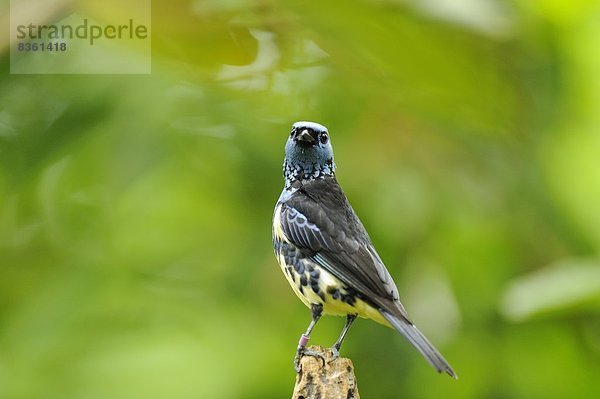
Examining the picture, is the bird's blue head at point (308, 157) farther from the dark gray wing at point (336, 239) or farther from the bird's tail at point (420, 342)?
the bird's tail at point (420, 342)

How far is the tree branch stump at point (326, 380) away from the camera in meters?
3.04

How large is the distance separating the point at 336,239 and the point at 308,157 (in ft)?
1.65

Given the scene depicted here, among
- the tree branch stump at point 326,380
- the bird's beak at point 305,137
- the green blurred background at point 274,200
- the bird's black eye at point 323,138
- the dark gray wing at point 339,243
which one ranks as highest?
the bird's beak at point 305,137

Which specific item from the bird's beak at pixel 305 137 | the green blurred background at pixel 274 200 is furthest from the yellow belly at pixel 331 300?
the green blurred background at pixel 274 200

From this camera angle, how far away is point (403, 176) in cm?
560

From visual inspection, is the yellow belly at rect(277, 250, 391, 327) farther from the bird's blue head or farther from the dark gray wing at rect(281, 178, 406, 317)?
the bird's blue head

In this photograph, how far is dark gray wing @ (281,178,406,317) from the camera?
12.4 feet

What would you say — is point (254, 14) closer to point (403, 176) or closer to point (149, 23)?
point (149, 23)

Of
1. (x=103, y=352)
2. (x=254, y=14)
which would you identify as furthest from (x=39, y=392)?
(x=254, y=14)

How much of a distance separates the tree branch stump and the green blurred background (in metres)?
1.60

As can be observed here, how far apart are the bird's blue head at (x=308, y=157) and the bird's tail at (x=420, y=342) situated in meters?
0.83

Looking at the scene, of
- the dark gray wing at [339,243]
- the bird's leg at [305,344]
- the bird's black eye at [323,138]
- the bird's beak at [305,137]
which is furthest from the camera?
the bird's black eye at [323,138]

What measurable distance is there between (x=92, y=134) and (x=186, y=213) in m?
0.72

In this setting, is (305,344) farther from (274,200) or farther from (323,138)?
(274,200)
